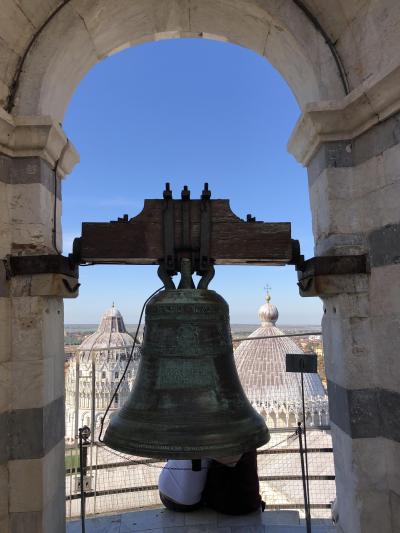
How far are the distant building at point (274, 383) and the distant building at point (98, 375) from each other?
446 centimetres

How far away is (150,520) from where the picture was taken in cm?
351

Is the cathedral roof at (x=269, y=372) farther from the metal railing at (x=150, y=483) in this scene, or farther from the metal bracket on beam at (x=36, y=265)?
the metal bracket on beam at (x=36, y=265)

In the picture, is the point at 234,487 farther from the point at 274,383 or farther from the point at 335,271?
the point at 274,383

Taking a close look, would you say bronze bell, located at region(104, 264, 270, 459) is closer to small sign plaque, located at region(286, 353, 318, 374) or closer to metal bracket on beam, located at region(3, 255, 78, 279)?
metal bracket on beam, located at region(3, 255, 78, 279)

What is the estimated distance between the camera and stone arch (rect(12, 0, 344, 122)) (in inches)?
105

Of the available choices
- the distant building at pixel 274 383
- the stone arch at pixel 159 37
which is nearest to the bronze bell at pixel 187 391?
the stone arch at pixel 159 37

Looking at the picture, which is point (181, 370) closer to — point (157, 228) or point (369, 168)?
point (157, 228)

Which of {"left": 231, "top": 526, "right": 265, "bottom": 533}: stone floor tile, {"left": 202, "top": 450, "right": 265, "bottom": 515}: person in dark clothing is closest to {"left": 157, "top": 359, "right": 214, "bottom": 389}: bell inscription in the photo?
{"left": 202, "top": 450, "right": 265, "bottom": 515}: person in dark clothing

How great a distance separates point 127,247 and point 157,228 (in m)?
0.18

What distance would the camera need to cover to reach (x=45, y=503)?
236 centimetres

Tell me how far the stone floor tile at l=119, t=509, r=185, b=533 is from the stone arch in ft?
10.2

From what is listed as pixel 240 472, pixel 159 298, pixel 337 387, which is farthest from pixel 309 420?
pixel 159 298

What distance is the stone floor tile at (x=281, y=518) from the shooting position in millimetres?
3382

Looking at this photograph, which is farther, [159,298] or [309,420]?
[309,420]
